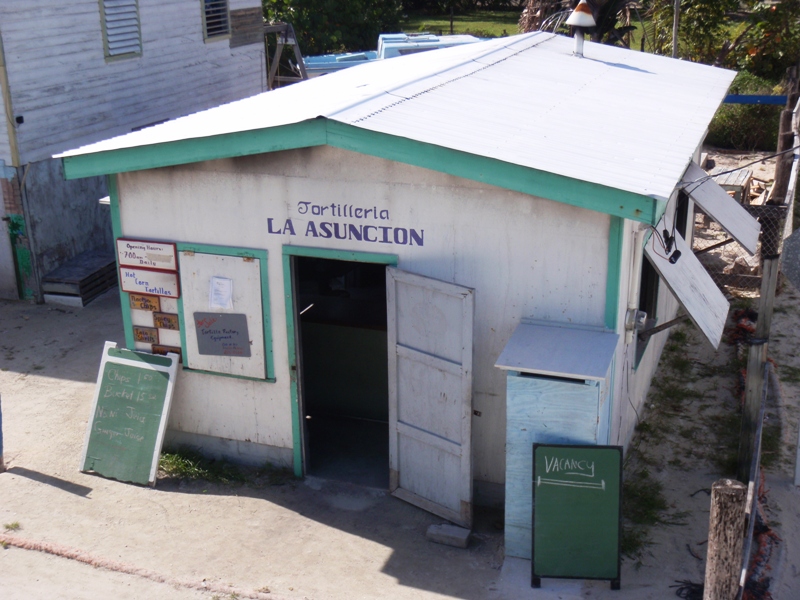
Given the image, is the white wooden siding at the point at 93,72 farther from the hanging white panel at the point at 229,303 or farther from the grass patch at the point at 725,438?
the grass patch at the point at 725,438

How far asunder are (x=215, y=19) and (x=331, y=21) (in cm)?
1225

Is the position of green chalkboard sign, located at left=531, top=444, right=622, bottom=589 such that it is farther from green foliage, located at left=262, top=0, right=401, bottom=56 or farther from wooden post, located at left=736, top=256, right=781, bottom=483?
green foliage, located at left=262, top=0, right=401, bottom=56

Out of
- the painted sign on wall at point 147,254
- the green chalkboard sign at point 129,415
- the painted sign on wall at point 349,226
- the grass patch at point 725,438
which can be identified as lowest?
the grass patch at point 725,438

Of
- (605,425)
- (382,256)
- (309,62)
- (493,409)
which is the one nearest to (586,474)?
(605,425)

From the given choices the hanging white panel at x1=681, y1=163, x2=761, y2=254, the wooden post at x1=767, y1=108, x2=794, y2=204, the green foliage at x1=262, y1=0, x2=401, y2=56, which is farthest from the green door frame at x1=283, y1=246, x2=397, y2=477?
the green foliage at x1=262, y1=0, x2=401, y2=56

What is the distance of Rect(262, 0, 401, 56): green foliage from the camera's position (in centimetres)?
2709

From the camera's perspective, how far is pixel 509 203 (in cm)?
641

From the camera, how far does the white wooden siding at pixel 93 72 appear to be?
11.5 m

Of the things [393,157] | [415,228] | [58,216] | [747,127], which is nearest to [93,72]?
[58,216]

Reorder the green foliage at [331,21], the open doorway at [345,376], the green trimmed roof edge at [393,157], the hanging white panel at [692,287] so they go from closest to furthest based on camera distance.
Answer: the green trimmed roof edge at [393,157]
the hanging white panel at [692,287]
the open doorway at [345,376]
the green foliage at [331,21]

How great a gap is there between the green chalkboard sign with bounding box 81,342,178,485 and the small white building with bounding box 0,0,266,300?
16.1 feet

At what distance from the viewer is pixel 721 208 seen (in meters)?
8.95

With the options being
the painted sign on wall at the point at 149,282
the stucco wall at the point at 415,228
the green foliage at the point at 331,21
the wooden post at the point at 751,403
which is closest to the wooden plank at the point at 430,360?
the stucco wall at the point at 415,228

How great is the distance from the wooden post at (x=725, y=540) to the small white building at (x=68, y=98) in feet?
32.3
